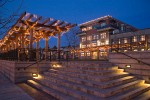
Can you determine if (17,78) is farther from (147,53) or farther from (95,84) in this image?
(147,53)

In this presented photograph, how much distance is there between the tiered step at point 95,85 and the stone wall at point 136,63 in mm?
408

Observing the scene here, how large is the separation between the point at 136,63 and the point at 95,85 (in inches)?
135

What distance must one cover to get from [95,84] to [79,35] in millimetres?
47789

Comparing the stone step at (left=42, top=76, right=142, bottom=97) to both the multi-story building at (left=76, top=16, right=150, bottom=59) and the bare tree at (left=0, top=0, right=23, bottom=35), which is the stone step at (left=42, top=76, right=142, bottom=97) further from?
the multi-story building at (left=76, top=16, right=150, bottom=59)

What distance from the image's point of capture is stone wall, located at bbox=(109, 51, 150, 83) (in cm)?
842

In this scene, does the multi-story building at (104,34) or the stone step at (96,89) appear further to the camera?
the multi-story building at (104,34)

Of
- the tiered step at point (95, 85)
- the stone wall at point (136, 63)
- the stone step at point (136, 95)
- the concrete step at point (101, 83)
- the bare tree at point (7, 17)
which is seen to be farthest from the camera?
the stone wall at point (136, 63)

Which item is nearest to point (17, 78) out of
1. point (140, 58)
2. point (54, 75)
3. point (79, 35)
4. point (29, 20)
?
point (54, 75)

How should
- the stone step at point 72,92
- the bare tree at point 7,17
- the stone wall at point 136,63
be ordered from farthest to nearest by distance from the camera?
the stone wall at point 136,63 < the stone step at point 72,92 < the bare tree at point 7,17

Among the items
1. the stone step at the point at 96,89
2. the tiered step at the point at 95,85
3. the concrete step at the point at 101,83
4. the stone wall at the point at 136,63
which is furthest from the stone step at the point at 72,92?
the stone wall at the point at 136,63

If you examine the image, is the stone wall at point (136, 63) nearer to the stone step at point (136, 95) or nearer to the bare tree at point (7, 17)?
the stone step at point (136, 95)

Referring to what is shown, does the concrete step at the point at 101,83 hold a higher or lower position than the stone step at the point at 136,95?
higher

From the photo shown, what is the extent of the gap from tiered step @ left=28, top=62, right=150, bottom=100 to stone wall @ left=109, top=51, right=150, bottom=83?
41cm

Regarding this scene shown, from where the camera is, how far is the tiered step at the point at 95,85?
6352 mm
